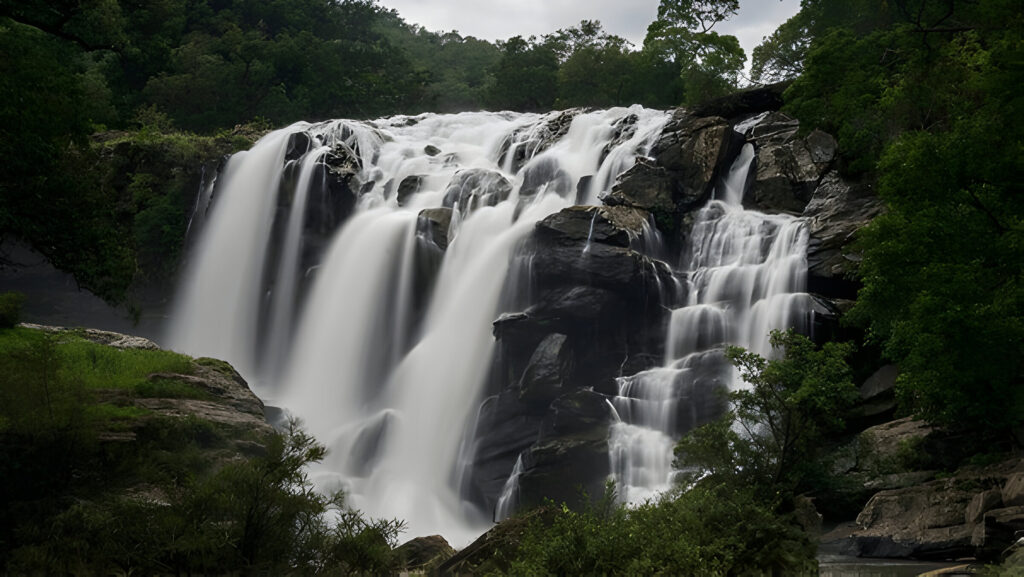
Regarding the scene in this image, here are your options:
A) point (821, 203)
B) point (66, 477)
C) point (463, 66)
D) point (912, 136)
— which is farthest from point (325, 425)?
point (463, 66)

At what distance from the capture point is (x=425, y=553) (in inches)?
616

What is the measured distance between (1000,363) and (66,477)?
1847 cm

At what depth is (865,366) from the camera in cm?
2375

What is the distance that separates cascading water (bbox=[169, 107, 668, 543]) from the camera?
26766 millimetres

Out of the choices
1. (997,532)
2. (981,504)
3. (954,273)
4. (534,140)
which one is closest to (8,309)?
(997,532)

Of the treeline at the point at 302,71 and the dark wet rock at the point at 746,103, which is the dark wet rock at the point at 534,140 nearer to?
the dark wet rock at the point at 746,103

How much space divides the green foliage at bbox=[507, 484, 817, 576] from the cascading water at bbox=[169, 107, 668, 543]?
11.8 m


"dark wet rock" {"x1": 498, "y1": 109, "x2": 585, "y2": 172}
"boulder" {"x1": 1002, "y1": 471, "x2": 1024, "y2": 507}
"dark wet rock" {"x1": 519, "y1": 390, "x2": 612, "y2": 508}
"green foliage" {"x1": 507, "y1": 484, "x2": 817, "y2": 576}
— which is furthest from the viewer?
"dark wet rock" {"x1": 498, "y1": 109, "x2": 585, "y2": 172}

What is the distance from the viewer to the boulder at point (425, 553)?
14898 millimetres

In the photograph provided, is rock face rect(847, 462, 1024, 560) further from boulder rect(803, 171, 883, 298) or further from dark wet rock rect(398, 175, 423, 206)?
dark wet rock rect(398, 175, 423, 206)

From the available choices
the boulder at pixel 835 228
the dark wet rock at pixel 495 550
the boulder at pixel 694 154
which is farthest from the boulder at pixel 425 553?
the boulder at pixel 694 154

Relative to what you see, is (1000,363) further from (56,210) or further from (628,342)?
(56,210)

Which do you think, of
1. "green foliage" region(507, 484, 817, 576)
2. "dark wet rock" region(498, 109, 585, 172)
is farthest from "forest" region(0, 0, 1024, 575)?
"dark wet rock" region(498, 109, 585, 172)

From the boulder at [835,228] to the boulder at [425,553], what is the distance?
15057 mm
